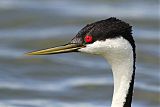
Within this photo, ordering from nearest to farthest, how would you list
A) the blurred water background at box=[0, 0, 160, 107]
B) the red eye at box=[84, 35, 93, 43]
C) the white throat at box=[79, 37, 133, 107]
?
the white throat at box=[79, 37, 133, 107] → the red eye at box=[84, 35, 93, 43] → the blurred water background at box=[0, 0, 160, 107]

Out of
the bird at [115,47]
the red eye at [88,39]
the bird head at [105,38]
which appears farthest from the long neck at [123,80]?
the red eye at [88,39]

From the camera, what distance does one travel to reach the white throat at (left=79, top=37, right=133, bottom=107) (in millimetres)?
8445

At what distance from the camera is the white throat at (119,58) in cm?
845

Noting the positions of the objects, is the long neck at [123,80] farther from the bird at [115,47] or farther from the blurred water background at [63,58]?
the blurred water background at [63,58]

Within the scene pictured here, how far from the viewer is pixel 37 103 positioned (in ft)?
39.4

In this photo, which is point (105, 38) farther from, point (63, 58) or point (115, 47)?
point (63, 58)

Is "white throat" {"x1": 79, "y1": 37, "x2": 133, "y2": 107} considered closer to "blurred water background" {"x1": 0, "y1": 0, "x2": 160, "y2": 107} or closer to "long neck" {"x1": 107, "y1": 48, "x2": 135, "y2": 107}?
"long neck" {"x1": 107, "y1": 48, "x2": 135, "y2": 107}

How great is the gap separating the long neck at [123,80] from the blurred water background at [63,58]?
11.0 ft

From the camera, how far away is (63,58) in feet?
47.3

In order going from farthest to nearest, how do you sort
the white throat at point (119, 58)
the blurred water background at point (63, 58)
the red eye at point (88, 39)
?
the blurred water background at point (63, 58)
the red eye at point (88, 39)
the white throat at point (119, 58)

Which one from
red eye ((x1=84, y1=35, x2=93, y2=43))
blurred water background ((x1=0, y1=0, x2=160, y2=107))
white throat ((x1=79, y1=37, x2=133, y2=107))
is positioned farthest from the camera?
blurred water background ((x1=0, y1=0, x2=160, y2=107))

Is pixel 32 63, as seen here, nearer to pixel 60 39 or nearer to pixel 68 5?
pixel 60 39

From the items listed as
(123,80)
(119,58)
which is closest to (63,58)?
(123,80)

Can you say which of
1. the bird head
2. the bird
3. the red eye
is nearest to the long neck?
the bird
